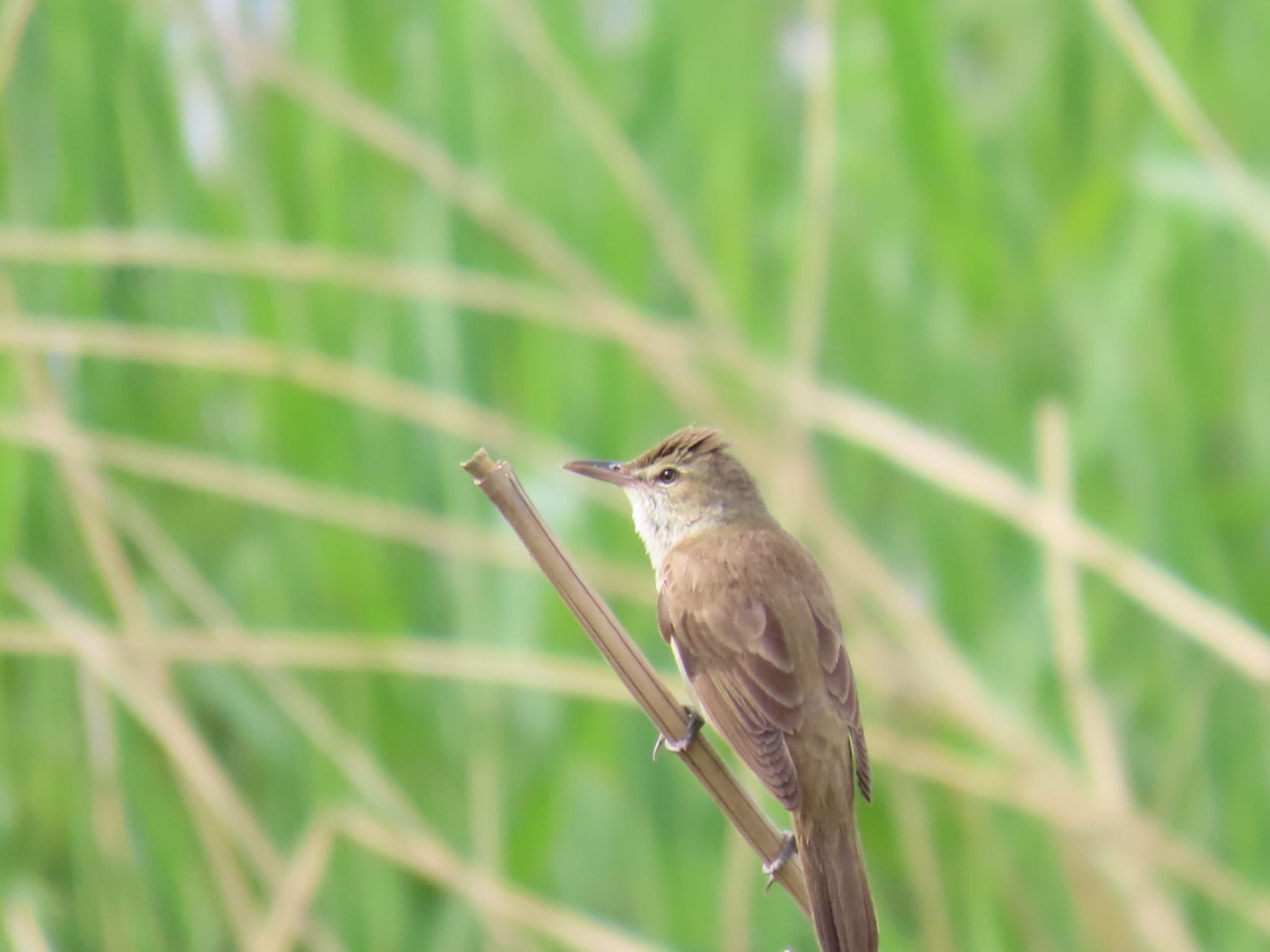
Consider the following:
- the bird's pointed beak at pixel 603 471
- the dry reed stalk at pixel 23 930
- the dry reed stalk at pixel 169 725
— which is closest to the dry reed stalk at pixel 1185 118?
the bird's pointed beak at pixel 603 471

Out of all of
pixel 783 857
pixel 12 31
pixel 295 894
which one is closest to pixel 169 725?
pixel 295 894

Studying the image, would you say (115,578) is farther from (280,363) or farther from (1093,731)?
(1093,731)

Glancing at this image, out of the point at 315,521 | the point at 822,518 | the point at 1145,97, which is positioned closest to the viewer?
the point at 822,518

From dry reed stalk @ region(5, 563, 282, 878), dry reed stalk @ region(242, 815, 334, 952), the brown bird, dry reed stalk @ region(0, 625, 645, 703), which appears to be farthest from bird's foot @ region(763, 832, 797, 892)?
dry reed stalk @ region(5, 563, 282, 878)

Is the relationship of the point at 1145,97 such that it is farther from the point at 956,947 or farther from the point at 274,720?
the point at 274,720

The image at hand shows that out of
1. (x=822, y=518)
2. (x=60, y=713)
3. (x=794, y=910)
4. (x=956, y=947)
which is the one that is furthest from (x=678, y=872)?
(x=60, y=713)

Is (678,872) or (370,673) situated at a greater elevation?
(370,673)
